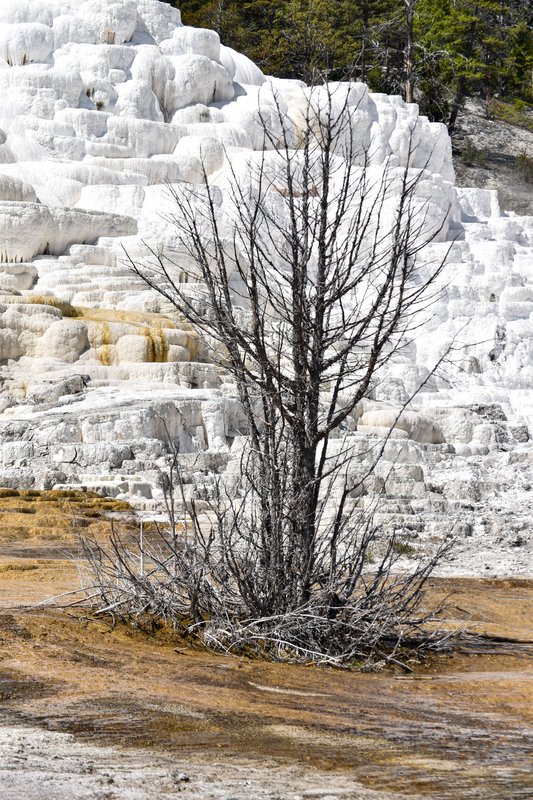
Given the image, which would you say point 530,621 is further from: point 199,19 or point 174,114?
point 199,19

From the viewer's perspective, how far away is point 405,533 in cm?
1090

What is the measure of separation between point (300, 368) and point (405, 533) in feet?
19.2

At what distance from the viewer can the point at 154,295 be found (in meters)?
21.3

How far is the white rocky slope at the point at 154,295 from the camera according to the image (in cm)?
1436

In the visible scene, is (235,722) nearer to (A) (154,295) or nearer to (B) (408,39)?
(A) (154,295)

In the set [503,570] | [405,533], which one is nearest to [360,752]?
[503,570]

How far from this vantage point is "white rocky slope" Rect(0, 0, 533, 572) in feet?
47.1

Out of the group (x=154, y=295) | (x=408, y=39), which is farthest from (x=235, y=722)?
(x=408, y=39)

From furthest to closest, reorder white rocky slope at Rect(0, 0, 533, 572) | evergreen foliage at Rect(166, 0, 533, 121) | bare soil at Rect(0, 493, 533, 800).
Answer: evergreen foliage at Rect(166, 0, 533, 121) → white rocky slope at Rect(0, 0, 533, 572) → bare soil at Rect(0, 493, 533, 800)

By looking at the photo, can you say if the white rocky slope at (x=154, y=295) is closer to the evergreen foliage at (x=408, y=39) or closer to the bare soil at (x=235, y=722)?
the bare soil at (x=235, y=722)

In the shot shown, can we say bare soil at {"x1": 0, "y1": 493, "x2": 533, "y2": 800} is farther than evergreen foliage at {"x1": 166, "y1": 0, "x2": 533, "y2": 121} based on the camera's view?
No

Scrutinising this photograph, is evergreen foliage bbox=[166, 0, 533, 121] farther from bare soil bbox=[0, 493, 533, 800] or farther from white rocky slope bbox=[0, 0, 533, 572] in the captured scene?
bare soil bbox=[0, 493, 533, 800]

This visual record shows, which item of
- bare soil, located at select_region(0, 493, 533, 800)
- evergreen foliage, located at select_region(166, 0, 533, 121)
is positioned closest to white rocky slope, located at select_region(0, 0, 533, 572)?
bare soil, located at select_region(0, 493, 533, 800)

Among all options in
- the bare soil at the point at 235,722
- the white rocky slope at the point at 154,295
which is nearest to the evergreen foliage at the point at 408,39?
the white rocky slope at the point at 154,295
